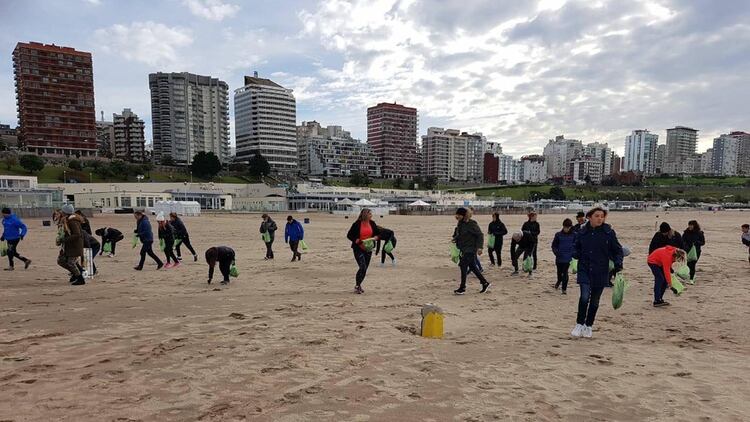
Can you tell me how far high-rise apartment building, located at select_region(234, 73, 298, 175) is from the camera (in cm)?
14712

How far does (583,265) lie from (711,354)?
1806mm

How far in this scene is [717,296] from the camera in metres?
8.66

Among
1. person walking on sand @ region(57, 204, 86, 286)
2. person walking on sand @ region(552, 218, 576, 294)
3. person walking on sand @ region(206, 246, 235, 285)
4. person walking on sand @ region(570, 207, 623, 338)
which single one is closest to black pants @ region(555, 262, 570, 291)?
person walking on sand @ region(552, 218, 576, 294)

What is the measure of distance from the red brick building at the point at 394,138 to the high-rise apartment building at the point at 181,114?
68.6 metres

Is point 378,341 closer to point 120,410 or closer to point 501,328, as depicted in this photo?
point 501,328

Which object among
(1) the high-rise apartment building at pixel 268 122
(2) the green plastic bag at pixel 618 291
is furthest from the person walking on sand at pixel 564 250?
(1) the high-rise apartment building at pixel 268 122

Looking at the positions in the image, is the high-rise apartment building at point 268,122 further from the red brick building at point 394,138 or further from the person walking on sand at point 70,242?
the person walking on sand at point 70,242

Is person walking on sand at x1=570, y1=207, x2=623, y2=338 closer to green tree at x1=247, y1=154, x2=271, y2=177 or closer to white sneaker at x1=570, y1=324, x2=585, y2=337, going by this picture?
white sneaker at x1=570, y1=324, x2=585, y2=337

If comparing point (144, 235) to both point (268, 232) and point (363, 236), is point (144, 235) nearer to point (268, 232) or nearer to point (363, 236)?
point (268, 232)

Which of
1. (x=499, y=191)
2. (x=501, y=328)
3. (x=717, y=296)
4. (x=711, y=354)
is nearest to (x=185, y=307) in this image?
(x=501, y=328)

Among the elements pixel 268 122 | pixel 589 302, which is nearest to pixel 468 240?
pixel 589 302

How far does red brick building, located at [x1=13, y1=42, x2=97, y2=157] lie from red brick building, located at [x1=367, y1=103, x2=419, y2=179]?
104m

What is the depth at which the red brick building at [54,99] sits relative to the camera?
114 meters

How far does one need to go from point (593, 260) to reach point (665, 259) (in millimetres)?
3145
